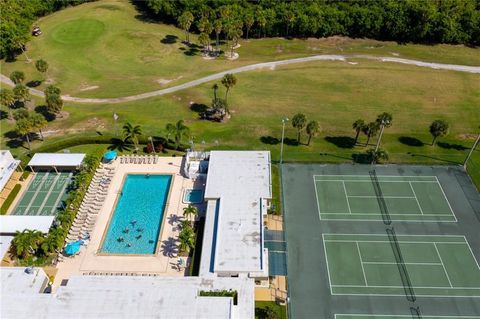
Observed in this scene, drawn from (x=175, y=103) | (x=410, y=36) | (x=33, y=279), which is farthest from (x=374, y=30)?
(x=33, y=279)

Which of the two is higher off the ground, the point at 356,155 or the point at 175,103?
the point at 175,103

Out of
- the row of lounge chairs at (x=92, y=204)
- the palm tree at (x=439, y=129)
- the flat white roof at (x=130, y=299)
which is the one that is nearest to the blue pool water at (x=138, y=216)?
the row of lounge chairs at (x=92, y=204)

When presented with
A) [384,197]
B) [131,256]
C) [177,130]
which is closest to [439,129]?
[384,197]

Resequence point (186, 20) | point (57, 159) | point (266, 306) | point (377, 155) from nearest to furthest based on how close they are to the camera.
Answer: point (266, 306), point (377, 155), point (57, 159), point (186, 20)

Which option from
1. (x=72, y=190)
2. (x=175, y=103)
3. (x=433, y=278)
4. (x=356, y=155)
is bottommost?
(x=433, y=278)

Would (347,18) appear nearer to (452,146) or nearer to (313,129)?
(452,146)

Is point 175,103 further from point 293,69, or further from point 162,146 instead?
point 293,69

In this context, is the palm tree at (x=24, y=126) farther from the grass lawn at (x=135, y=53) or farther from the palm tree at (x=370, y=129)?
the palm tree at (x=370, y=129)
